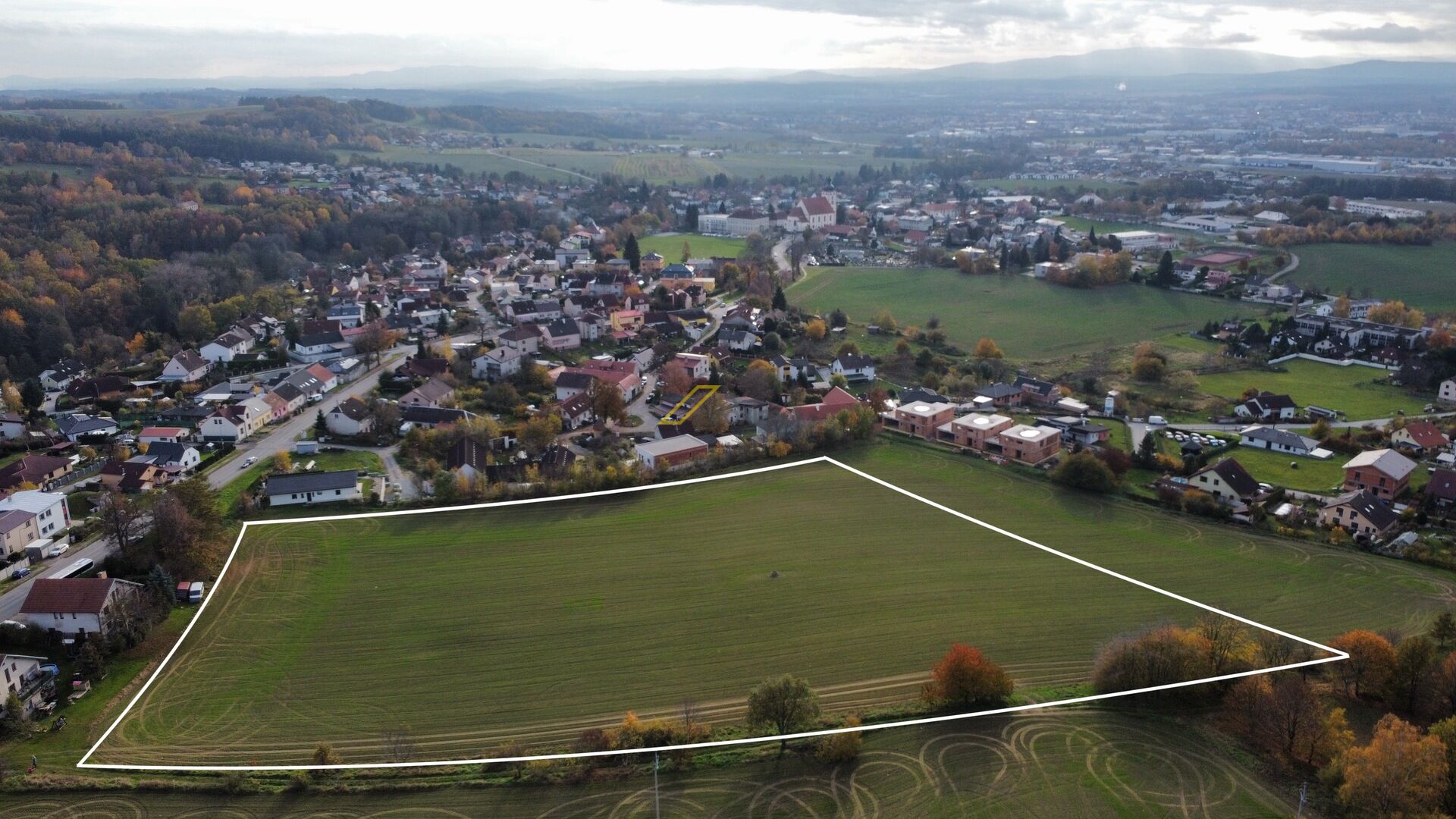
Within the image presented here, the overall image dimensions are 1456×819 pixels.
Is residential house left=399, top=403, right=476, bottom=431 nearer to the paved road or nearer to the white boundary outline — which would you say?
the paved road

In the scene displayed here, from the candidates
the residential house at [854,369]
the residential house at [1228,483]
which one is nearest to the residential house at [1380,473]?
the residential house at [1228,483]

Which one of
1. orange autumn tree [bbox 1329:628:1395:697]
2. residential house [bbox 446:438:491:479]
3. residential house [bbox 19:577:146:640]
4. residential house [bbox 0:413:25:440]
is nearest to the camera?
orange autumn tree [bbox 1329:628:1395:697]

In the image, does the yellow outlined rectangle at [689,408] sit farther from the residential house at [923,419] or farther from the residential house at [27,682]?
the residential house at [27,682]

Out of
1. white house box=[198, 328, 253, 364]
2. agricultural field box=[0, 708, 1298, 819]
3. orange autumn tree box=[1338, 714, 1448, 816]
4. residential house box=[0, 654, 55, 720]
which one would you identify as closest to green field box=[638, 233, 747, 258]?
white house box=[198, 328, 253, 364]

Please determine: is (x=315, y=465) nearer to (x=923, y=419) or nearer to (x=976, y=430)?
(x=923, y=419)

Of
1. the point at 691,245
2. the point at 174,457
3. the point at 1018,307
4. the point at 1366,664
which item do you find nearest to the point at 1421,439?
the point at 1366,664

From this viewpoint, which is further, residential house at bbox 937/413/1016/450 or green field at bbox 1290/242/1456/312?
green field at bbox 1290/242/1456/312
